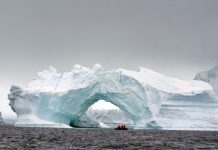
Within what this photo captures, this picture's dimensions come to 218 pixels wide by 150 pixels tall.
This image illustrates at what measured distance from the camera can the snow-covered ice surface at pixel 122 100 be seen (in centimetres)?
6469

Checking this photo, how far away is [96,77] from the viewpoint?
64.8m

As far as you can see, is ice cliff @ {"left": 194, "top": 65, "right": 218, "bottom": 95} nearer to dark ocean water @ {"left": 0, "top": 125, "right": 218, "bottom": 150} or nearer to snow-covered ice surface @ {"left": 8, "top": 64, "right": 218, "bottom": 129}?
snow-covered ice surface @ {"left": 8, "top": 64, "right": 218, "bottom": 129}

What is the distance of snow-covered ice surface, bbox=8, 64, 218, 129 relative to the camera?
64.7 metres

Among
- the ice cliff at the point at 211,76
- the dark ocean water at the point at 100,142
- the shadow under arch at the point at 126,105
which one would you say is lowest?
the dark ocean water at the point at 100,142

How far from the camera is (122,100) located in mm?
66438

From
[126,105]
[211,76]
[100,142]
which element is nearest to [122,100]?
[126,105]

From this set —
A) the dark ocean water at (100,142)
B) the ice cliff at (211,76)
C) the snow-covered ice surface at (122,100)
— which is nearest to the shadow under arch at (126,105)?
the snow-covered ice surface at (122,100)

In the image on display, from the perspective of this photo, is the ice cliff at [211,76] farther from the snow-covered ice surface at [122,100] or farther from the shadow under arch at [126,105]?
the shadow under arch at [126,105]

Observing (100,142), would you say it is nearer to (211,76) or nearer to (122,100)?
(122,100)

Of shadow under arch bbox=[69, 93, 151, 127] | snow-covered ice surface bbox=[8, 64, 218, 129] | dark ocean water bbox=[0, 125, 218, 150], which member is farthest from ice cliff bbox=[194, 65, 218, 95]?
dark ocean water bbox=[0, 125, 218, 150]

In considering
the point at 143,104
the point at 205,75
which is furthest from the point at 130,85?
the point at 205,75

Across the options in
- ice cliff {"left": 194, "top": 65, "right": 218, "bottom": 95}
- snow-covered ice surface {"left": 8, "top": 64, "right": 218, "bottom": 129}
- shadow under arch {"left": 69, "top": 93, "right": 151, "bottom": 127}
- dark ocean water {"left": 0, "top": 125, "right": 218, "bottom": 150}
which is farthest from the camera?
ice cliff {"left": 194, "top": 65, "right": 218, "bottom": 95}

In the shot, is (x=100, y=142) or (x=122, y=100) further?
(x=122, y=100)

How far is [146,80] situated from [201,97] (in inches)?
282
